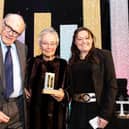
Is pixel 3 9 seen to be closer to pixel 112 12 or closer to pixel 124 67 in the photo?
pixel 112 12

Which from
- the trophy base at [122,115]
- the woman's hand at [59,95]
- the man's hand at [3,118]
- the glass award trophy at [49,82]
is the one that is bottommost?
the trophy base at [122,115]

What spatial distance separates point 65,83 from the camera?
200cm

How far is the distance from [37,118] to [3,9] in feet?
4.21

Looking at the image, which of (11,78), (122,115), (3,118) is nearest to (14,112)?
(3,118)

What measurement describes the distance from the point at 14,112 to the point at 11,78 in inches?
7.2

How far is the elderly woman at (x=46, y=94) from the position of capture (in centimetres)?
197

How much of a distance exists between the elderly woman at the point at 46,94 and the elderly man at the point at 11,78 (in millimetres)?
107

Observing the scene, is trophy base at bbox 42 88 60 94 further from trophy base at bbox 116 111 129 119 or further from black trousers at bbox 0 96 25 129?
trophy base at bbox 116 111 129 119

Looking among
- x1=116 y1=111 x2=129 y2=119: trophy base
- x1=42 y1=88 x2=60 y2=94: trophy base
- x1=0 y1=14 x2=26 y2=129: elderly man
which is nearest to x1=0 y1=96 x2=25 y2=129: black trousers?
x1=0 y1=14 x2=26 y2=129: elderly man

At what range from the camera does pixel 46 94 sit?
197 centimetres

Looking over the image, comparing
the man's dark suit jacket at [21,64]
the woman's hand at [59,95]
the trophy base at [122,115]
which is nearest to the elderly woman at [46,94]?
the woman's hand at [59,95]

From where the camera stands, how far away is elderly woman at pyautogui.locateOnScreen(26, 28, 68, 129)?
1.97 metres

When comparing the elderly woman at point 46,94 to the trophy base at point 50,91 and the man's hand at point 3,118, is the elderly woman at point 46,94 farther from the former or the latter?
the man's hand at point 3,118

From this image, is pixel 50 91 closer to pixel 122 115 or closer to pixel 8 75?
pixel 8 75
